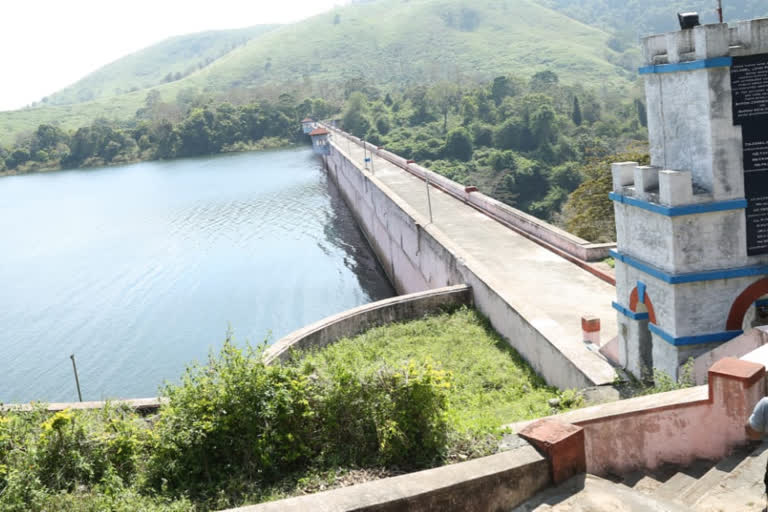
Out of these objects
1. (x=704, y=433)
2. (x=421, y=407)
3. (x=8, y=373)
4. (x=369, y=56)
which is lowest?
(x=8, y=373)

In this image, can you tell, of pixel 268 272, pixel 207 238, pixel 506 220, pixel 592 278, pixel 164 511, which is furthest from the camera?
pixel 207 238

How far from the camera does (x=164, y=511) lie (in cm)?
510

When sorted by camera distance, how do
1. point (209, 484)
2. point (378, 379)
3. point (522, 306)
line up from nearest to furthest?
point (209, 484) → point (378, 379) → point (522, 306)

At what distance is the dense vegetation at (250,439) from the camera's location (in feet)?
18.2

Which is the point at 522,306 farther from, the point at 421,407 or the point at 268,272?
the point at 268,272

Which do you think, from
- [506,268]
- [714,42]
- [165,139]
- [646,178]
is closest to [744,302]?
[646,178]

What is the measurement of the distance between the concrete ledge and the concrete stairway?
682cm

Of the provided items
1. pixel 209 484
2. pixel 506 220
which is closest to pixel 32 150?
pixel 506 220

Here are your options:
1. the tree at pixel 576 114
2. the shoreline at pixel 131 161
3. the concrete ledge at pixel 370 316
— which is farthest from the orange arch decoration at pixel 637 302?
the shoreline at pixel 131 161

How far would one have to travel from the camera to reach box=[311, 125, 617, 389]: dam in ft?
34.7

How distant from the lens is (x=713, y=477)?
17.6 ft

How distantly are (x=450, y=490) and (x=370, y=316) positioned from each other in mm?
9007

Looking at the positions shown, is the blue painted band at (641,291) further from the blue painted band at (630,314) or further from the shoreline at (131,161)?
the shoreline at (131,161)

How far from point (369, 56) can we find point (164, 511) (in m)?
191
